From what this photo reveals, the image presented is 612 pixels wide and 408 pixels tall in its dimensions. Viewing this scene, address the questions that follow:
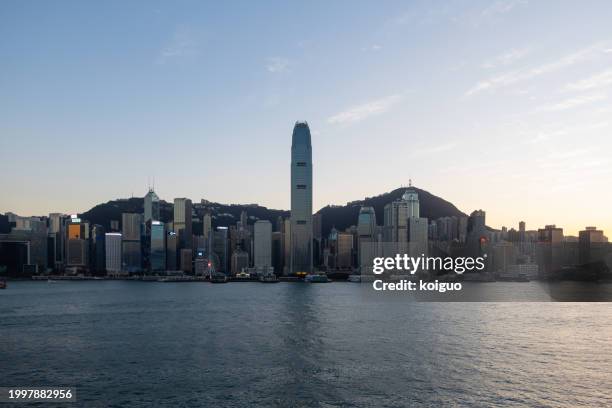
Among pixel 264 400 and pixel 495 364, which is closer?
pixel 264 400

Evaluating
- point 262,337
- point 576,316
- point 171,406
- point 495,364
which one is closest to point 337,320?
point 262,337

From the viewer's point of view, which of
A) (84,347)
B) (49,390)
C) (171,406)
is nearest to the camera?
(171,406)

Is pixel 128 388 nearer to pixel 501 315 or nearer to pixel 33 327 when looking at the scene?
pixel 33 327

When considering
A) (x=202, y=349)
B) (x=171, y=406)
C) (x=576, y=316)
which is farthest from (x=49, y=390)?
(x=576, y=316)

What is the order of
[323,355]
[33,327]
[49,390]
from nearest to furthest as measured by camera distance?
1. [49,390]
2. [323,355]
3. [33,327]

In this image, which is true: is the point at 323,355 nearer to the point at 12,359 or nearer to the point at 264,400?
the point at 264,400

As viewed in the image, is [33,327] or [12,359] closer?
[12,359]
